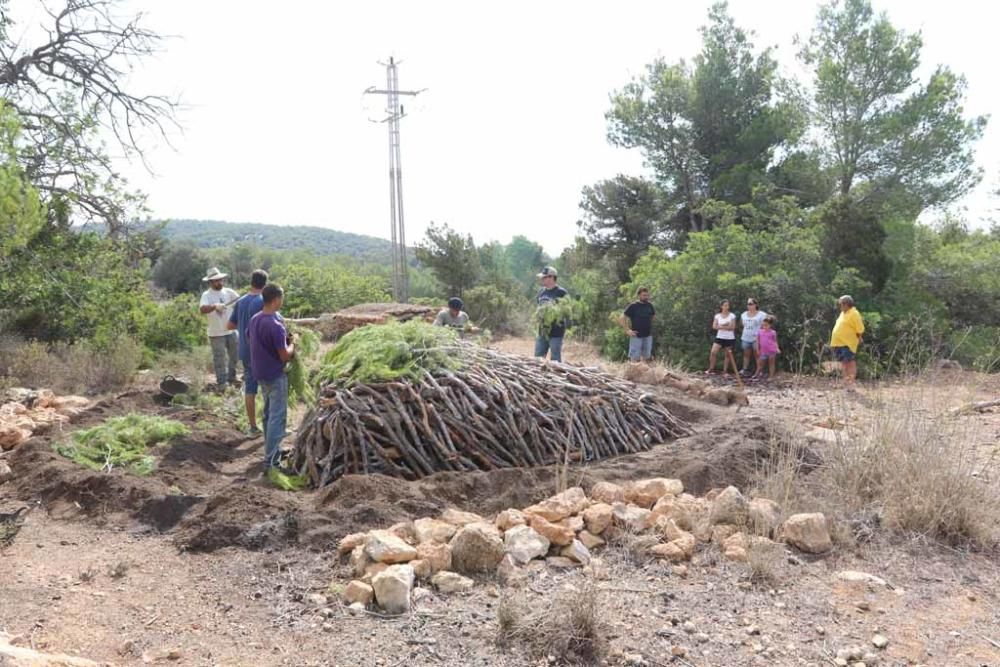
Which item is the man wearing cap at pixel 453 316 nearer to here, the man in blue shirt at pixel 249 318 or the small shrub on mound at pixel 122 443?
the man in blue shirt at pixel 249 318

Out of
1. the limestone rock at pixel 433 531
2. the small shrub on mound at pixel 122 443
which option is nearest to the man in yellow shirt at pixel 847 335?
the limestone rock at pixel 433 531

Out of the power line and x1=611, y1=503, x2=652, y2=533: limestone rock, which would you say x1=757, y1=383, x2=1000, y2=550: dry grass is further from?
the power line

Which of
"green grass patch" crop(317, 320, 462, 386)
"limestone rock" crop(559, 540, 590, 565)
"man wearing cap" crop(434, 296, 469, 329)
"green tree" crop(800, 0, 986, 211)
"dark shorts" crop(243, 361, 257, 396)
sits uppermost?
"green tree" crop(800, 0, 986, 211)

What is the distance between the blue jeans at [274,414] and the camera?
242 inches

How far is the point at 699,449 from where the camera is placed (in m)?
6.50

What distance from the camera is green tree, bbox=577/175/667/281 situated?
77.2 feet

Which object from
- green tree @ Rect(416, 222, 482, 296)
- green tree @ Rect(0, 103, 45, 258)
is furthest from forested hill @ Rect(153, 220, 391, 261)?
green tree @ Rect(0, 103, 45, 258)

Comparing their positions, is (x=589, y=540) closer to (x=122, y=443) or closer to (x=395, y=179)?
(x=122, y=443)

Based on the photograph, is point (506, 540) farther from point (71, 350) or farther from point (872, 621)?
point (71, 350)

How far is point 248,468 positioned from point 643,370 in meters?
5.57

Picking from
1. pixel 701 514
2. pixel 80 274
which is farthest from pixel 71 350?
pixel 701 514

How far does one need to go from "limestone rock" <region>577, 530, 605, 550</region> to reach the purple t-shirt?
2.93 meters

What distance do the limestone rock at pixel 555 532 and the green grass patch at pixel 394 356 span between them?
2.25m

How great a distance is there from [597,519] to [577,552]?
32 centimetres
